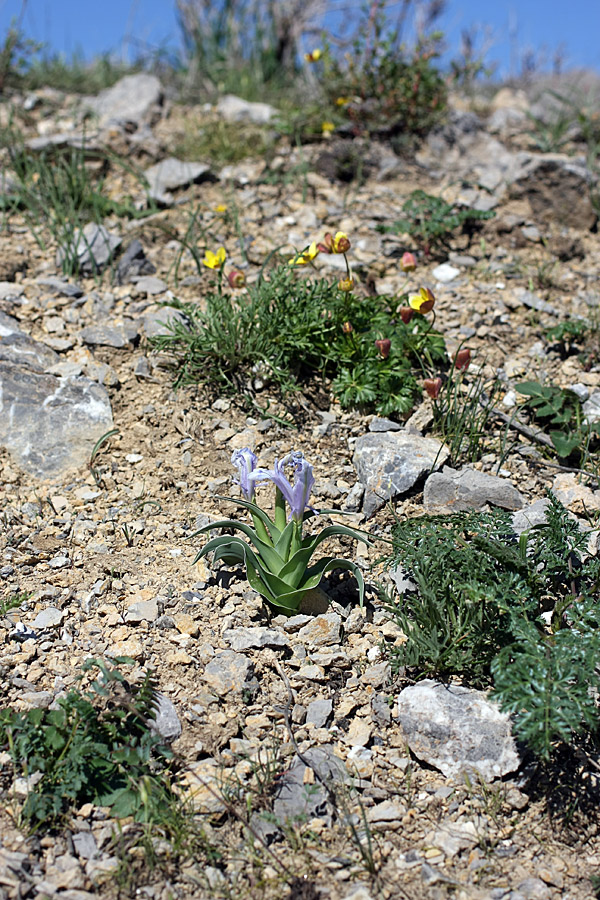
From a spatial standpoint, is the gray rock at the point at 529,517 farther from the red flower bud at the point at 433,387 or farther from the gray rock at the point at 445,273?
the gray rock at the point at 445,273

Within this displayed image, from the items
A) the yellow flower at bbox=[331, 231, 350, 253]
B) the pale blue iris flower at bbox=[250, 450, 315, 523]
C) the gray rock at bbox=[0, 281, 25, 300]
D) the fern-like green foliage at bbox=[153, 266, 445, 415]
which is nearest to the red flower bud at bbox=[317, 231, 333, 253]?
the yellow flower at bbox=[331, 231, 350, 253]

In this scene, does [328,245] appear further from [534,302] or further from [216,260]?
[534,302]

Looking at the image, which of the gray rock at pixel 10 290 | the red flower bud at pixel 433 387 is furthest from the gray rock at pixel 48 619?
the gray rock at pixel 10 290

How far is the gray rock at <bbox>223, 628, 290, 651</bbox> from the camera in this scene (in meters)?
2.73

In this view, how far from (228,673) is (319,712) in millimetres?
330

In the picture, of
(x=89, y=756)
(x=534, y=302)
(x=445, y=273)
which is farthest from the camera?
(x=445, y=273)

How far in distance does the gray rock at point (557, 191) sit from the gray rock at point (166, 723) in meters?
4.19

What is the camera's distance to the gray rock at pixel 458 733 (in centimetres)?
241

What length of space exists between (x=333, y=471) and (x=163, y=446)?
0.80 metres

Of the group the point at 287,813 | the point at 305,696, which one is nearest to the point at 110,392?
the point at 305,696

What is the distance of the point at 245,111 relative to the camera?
6.47 metres

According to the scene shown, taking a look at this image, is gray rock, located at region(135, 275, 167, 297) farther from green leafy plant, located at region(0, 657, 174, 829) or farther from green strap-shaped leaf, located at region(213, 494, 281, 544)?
green leafy plant, located at region(0, 657, 174, 829)

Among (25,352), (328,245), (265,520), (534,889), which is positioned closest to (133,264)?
(25,352)

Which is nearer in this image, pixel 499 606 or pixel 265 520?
pixel 499 606
